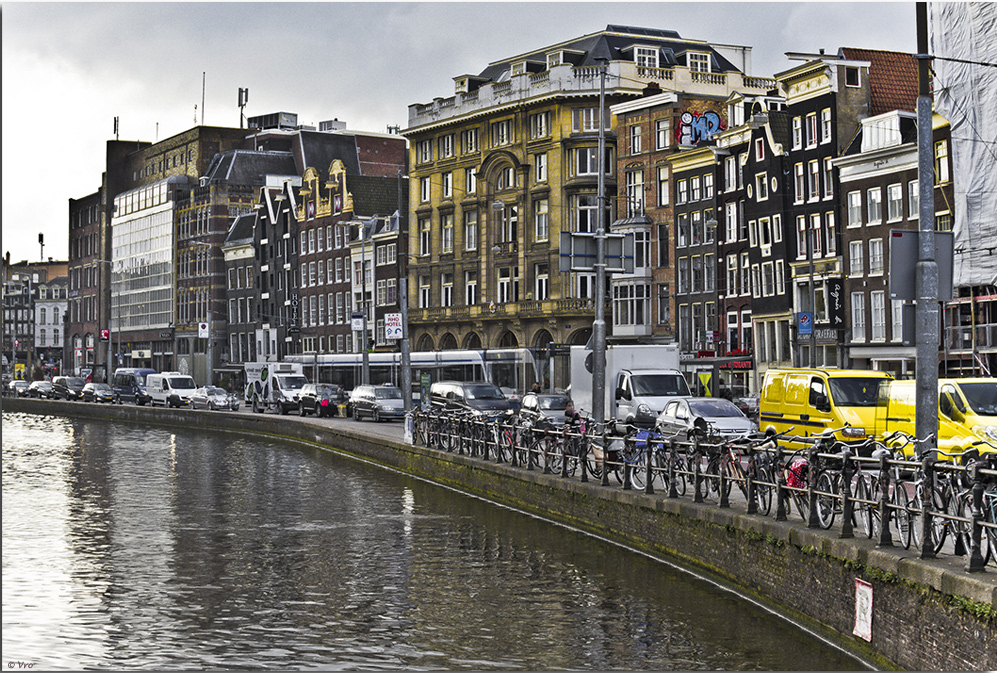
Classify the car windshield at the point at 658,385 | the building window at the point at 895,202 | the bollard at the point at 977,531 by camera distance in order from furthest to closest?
1. the building window at the point at 895,202
2. the car windshield at the point at 658,385
3. the bollard at the point at 977,531

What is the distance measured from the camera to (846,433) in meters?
24.3

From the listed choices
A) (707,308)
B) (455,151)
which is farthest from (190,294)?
(707,308)

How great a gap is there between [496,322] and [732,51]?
2502 cm

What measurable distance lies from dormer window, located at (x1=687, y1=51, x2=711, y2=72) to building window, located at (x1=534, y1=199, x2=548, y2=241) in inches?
511

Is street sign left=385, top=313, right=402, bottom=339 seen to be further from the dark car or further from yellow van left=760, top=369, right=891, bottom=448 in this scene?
yellow van left=760, top=369, right=891, bottom=448

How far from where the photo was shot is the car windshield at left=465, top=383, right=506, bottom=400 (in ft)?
173

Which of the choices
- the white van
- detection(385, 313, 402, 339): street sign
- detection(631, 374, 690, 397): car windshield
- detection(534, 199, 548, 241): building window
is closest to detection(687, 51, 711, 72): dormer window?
detection(534, 199, 548, 241): building window

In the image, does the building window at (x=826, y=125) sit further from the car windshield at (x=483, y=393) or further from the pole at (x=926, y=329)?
the pole at (x=926, y=329)

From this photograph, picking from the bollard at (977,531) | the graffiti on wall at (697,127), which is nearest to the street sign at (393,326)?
the graffiti on wall at (697,127)

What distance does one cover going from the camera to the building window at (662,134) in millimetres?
82000

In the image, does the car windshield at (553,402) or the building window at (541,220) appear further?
the building window at (541,220)

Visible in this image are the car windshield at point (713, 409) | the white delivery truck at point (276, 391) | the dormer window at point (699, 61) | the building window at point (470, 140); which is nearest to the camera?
the car windshield at point (713, 409)

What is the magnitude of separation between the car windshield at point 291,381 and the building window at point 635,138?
80.4 feet

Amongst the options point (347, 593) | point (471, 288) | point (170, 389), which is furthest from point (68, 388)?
point (347, 593)
